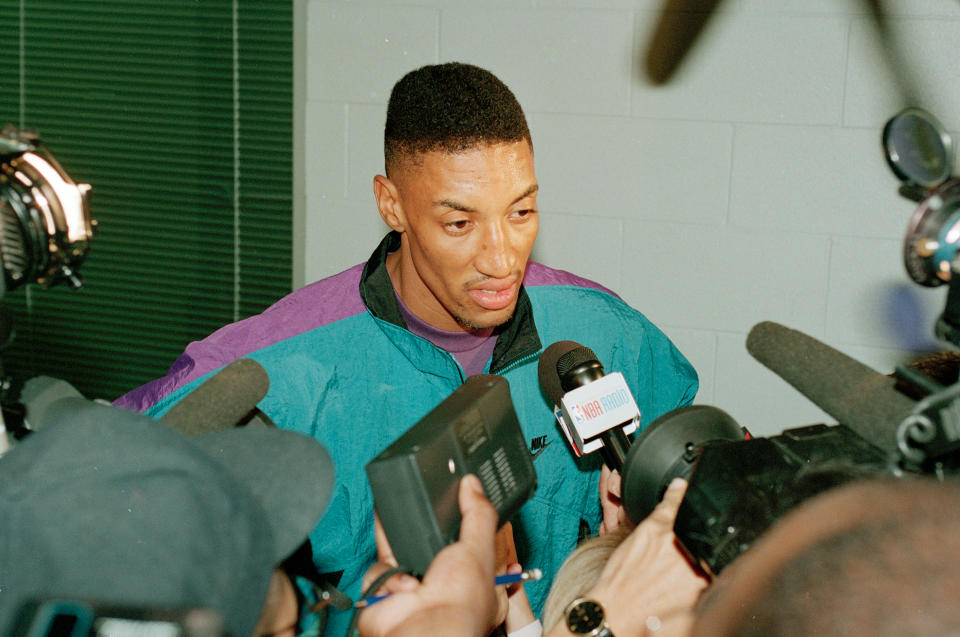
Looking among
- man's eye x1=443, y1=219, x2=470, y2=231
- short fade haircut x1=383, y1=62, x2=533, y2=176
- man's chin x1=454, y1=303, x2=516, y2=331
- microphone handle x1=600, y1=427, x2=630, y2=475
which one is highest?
short fade haircut x1=383, y1=62, x2=533, y2=176

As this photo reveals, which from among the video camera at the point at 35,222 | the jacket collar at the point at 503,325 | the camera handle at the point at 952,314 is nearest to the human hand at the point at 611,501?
the jacket collar at the point at 503,325

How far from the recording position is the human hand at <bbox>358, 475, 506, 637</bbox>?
943 mm

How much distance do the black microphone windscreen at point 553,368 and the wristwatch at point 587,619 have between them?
0.45m

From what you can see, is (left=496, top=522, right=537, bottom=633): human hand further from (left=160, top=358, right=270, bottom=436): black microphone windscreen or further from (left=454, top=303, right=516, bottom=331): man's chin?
(left=160, top=358, right=270, bottom=436): black microphone windscreen

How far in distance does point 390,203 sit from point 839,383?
1144 millimetres

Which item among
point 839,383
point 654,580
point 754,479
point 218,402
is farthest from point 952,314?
point 218,402

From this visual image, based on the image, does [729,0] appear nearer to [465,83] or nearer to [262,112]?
[465,83]

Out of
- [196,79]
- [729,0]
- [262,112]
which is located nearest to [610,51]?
[729,0]

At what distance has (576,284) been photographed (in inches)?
79.3

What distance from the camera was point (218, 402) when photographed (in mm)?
1017

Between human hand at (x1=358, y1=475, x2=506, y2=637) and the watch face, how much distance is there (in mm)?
143

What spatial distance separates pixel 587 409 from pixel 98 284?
227cm

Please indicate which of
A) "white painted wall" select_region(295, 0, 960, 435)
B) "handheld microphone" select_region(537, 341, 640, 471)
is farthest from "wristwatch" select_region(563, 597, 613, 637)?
"white painted wall" select_region(295, 0, 960, 435)

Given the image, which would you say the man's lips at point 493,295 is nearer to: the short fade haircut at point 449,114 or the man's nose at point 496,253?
the man's nose at point 496,253
